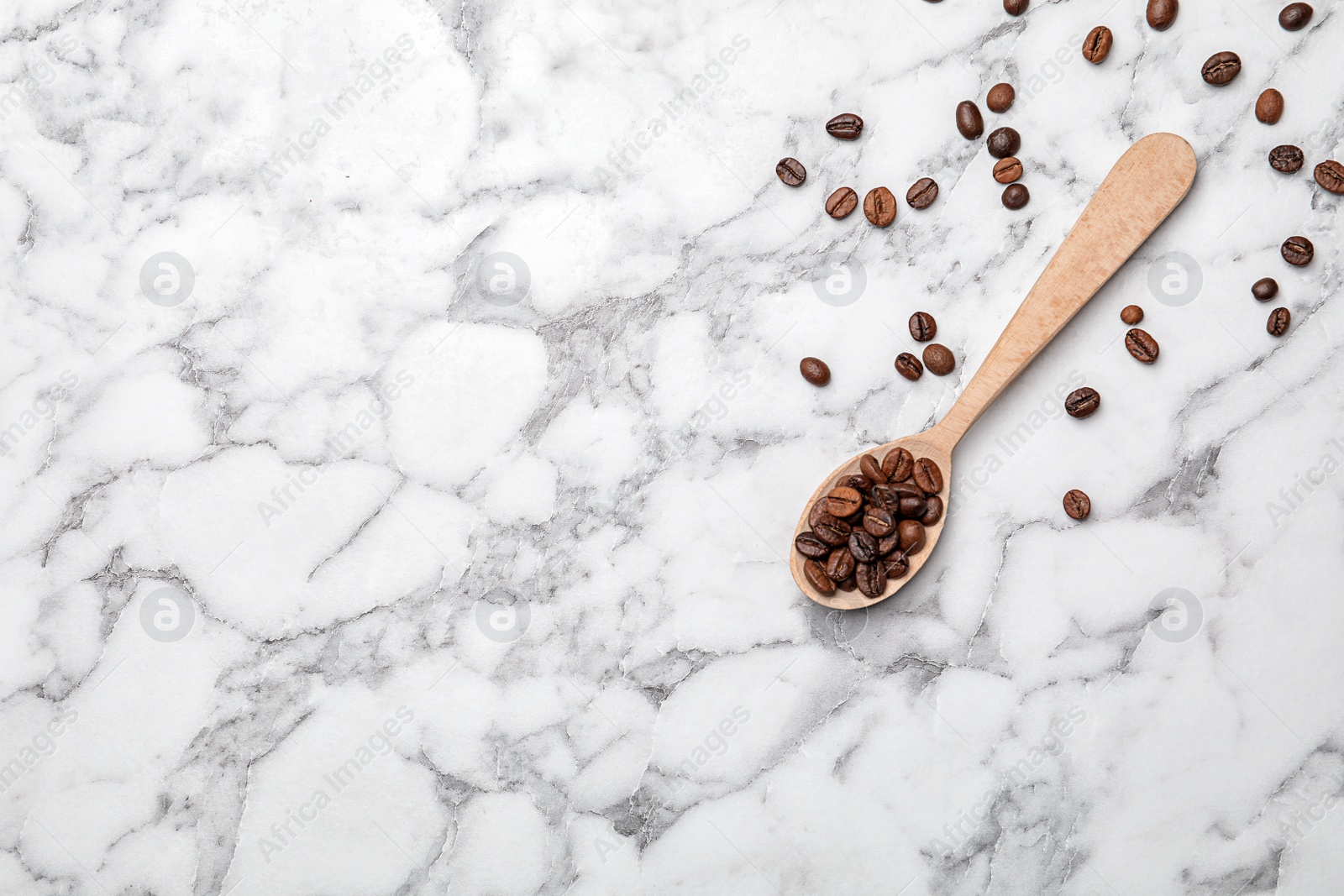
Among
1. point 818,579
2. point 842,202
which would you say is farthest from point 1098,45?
point 818,579

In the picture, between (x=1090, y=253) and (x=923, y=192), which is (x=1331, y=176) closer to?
(x=1090, y=253)

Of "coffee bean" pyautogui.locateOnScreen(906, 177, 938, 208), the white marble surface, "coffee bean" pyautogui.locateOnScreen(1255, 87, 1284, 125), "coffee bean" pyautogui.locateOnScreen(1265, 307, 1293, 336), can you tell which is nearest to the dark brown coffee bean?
the white marble surface

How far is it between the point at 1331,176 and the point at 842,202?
3.00 ft

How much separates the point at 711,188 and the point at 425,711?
3.95 ft

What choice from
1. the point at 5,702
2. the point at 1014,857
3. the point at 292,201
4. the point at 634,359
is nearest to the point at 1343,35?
the point at 634,359

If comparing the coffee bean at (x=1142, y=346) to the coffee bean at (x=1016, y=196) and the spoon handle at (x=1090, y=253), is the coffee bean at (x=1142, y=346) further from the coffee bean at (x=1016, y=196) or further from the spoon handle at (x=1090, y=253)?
the coffee bean at (x=1016, y=196)

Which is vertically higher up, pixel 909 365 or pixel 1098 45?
pixel 1098 45

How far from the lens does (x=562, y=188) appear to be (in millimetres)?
1854

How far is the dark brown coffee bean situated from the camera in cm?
179

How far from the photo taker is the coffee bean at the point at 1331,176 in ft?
5.63

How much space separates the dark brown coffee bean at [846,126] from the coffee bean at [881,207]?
0.39 feet

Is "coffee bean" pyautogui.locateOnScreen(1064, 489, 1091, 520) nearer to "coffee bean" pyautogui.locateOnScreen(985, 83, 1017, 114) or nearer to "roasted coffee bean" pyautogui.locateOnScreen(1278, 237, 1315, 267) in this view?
"roasted coffee bean" pyautogui.locateOnScreen(1278, 237, 1315, 267)

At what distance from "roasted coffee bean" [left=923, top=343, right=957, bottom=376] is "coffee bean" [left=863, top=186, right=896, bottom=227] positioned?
0.86 feet

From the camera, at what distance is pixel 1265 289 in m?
1.72
